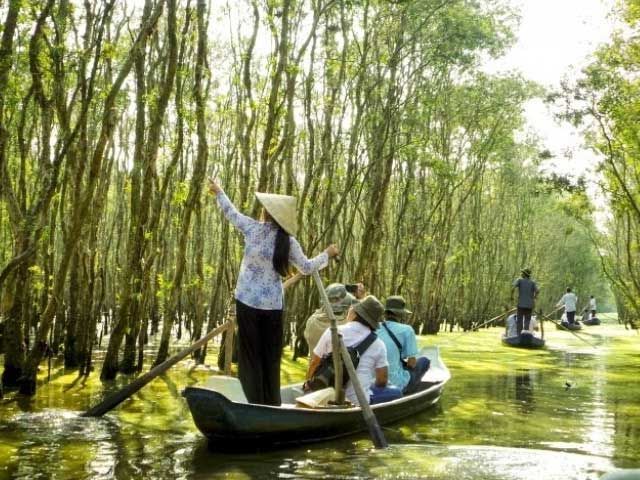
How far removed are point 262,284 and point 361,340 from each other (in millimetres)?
1406

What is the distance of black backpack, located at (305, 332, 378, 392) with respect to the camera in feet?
26.5

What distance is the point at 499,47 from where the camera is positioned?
75.4 feet

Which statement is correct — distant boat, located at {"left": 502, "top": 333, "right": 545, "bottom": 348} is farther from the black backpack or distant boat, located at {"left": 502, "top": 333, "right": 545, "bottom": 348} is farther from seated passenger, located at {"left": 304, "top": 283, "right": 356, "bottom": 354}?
the black backpack

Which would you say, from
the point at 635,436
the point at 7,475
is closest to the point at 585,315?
the point at 635,436

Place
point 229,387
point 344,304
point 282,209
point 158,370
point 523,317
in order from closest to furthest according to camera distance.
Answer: point 282,209, point 229,387, point 158,370, point 344,304, point 523,317

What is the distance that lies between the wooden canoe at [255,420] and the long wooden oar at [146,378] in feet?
1.74

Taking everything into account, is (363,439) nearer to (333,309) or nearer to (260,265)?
(260,265)

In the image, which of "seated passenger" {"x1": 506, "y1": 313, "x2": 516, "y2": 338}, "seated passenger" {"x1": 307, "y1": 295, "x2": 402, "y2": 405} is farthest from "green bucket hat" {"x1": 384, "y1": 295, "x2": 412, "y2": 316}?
"seated passenger" {"x1": 506, "y1": 313, "x2": 516, "y2": 338}

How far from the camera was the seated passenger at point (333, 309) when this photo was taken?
970cm

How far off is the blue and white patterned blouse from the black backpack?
1161 mm

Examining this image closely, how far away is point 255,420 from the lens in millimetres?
6887

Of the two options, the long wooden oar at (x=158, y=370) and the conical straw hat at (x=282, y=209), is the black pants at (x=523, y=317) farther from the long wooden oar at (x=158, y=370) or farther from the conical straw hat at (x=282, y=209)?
the conical straw hat at (x=282, y=209)

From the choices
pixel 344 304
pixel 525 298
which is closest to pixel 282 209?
pixel 344 304

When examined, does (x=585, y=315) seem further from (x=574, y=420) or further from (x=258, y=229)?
(x=258, y=229)
